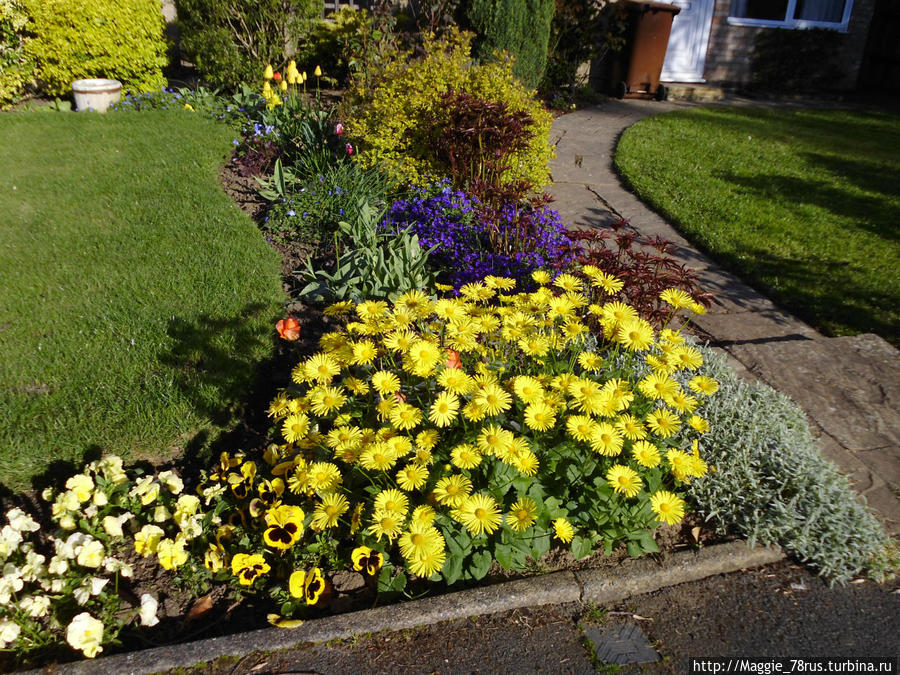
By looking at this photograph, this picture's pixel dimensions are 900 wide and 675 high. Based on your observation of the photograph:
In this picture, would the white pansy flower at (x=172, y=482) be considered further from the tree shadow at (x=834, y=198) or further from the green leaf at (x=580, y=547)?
the tree shadow at (x=834, y=198)

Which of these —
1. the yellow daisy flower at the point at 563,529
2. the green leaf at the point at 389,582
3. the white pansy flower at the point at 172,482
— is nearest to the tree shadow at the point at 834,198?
the yellow daisy flower at the point at 563,529

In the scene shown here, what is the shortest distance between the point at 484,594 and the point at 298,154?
4.92 m

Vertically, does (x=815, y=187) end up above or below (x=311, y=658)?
above

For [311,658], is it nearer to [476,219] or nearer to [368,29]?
[476,219]

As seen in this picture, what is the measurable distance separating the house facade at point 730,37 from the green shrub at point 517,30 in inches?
162

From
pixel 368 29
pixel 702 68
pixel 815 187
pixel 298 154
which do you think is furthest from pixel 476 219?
pixel 702 68

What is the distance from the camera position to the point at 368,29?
8.46m

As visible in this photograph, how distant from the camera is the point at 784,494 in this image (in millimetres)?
2408

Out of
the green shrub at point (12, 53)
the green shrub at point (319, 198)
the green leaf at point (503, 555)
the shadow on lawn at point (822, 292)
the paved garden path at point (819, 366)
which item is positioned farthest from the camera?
the green shrub at point (12, 53)

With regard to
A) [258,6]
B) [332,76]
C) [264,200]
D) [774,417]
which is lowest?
[774,417]

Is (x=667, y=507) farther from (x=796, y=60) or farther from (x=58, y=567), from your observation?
Result: (x=796, y=60)

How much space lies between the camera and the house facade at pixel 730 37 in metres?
11.4

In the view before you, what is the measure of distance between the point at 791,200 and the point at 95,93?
8.12 meters

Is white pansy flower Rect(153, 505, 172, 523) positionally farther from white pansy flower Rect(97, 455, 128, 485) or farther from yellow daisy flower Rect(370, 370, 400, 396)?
yellow daisy flower Rect(370, 370, 400, 396)
